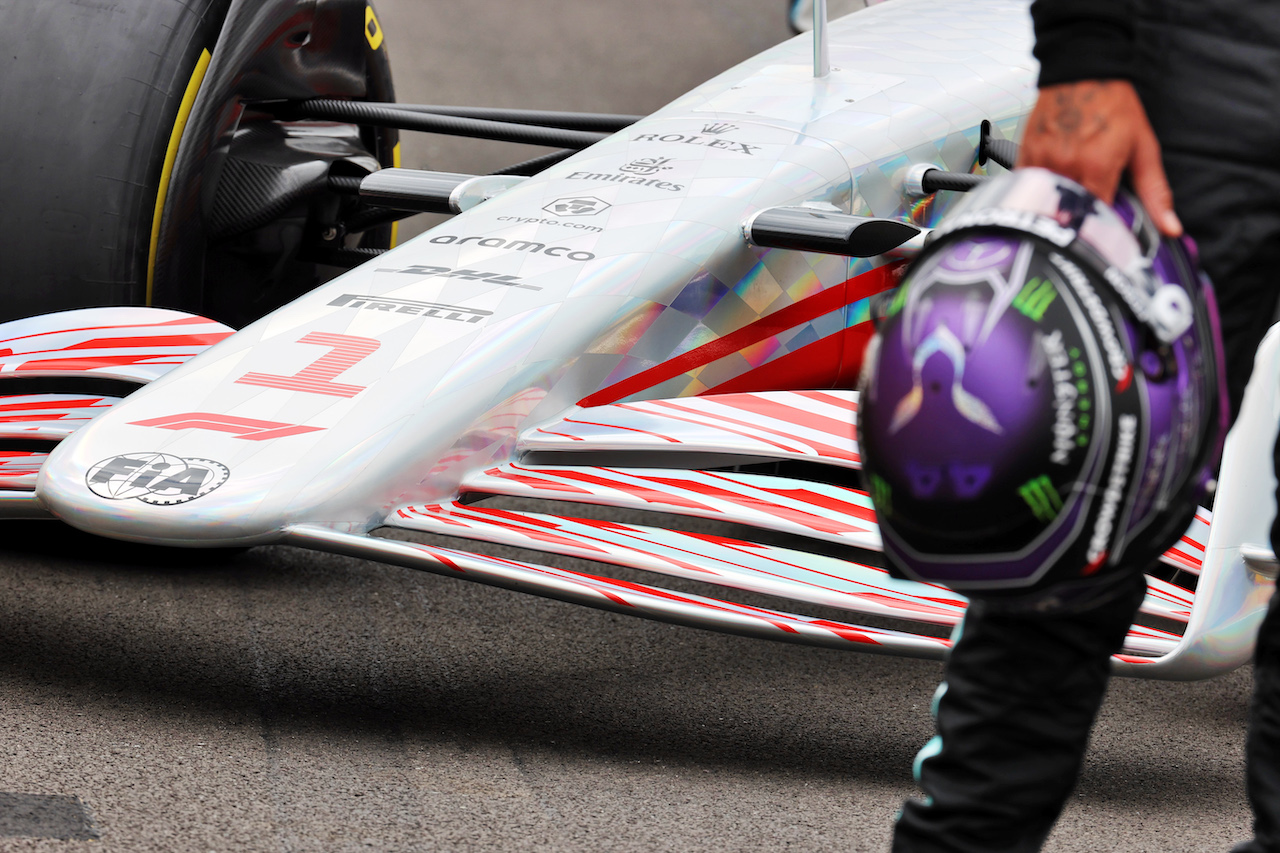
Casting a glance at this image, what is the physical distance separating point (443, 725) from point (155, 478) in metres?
0.45

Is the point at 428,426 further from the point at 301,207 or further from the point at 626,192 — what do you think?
the point at 301,207

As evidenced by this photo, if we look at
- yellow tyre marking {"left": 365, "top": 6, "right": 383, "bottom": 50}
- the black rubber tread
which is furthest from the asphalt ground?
yellow tyre marking {"left": 365, "top": 6, "right": 383, "bottom": 50}

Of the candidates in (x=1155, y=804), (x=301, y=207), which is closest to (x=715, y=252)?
(x=1155, y=804)

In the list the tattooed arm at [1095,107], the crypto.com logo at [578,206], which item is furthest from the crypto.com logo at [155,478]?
the tattooed arm at [1095,107]

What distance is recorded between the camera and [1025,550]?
0.92 metres

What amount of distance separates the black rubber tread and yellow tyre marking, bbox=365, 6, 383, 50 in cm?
74

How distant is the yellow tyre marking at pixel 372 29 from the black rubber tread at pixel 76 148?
2.43 feet

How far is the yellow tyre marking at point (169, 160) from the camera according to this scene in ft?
8.29

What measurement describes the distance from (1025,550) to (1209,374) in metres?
0.18

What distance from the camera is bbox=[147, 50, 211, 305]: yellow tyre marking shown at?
8.29 ft

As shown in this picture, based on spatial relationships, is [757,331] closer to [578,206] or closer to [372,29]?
[578,206]

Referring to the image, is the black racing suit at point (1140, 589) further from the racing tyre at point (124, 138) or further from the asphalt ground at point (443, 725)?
the racing tyre at point (124, 138)

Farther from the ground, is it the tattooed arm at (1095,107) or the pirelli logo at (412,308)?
the tattooed arm at (1095,107)

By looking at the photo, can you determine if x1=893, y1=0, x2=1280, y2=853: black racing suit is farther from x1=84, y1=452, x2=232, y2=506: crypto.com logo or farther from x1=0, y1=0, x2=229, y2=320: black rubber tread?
x1=0, y1=0, x2=229, y2=320: black rubber tread
